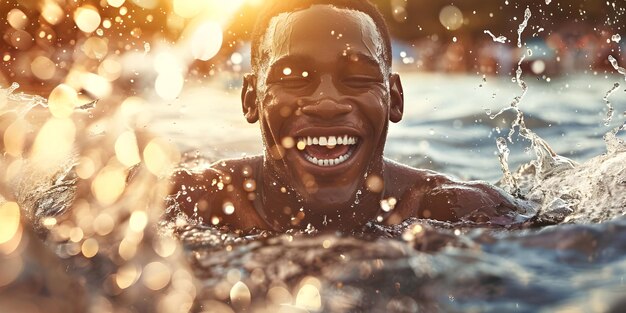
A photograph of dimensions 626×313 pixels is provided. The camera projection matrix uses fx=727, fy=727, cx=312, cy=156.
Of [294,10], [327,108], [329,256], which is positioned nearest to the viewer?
[329,256]

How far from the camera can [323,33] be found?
148 inches

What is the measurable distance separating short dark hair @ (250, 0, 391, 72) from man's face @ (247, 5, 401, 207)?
0.28 ft

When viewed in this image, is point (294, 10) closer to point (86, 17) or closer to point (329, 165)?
point (329, 165)

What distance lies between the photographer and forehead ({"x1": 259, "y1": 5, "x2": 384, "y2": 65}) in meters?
3.75

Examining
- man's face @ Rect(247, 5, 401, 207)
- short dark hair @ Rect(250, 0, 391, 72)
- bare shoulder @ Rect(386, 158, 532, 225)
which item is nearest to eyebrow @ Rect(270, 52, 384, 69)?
man's face @ Rect(247, 5, 401, 207)

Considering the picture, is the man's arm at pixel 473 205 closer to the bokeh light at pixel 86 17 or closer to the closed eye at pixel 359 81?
the closed eye at pixel 359 81

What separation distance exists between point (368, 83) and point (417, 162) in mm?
4862

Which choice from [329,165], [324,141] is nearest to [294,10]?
[324,141]

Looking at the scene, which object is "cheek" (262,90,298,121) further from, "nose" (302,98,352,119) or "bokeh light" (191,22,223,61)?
"bokeh light" (191,22,223,61)

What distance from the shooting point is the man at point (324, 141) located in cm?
373

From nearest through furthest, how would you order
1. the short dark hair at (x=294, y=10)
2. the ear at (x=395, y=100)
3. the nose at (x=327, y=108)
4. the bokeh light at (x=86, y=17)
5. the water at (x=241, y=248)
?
the water at (x=241, y=248)
the nose at (x=327, y=108)
the short dark hair at (x=294, y=10)
the ear at (x=395, y=100)
the bokeh light at (x=86, y=17)

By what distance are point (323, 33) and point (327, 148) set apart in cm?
60

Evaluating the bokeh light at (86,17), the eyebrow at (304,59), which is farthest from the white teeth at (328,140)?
the bokeh light at (86,17)


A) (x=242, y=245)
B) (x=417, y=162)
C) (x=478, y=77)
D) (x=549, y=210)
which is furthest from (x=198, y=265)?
(x=478, y=77)
